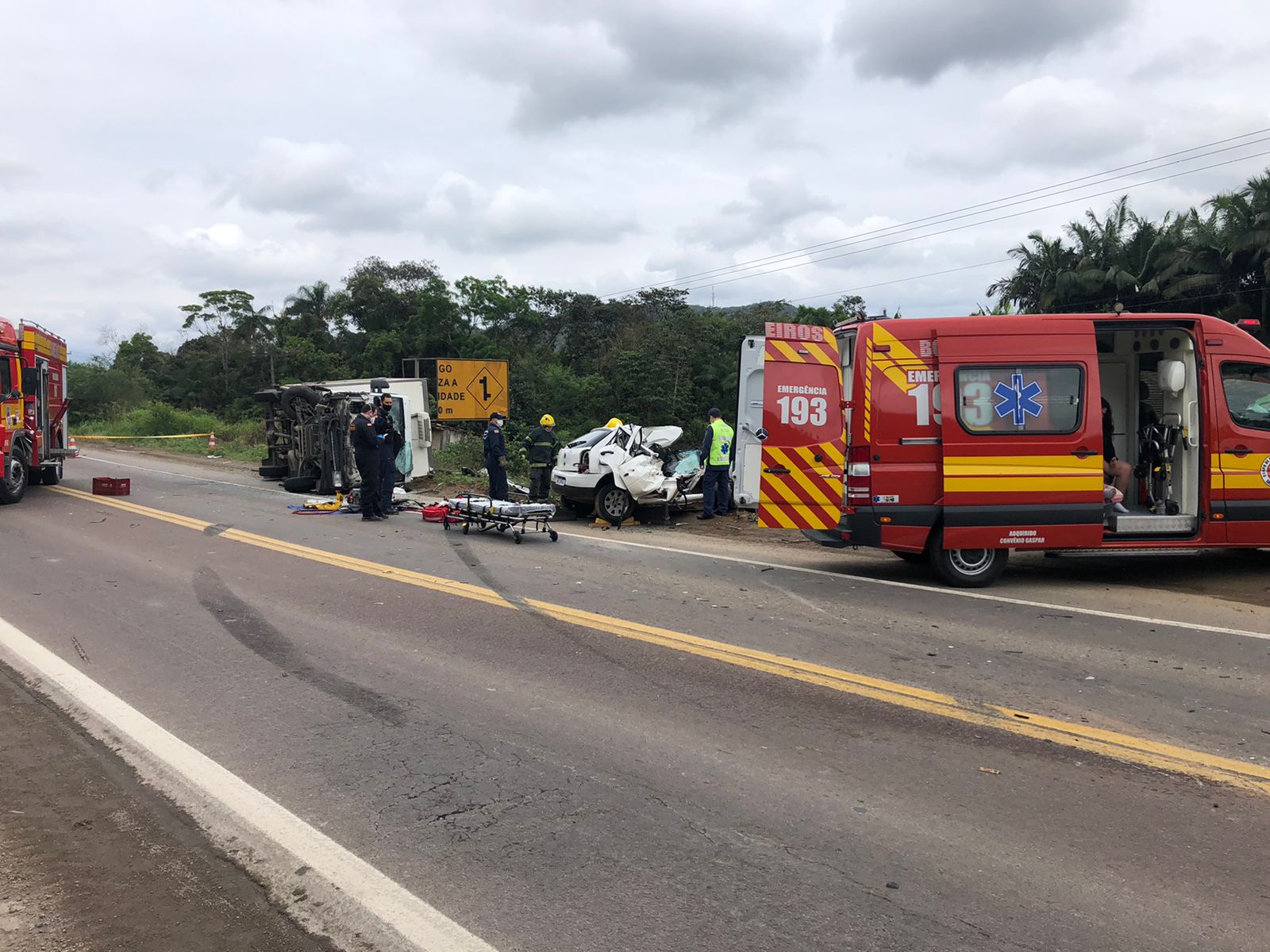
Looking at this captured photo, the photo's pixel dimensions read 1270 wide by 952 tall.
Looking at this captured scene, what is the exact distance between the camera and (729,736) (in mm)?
5129

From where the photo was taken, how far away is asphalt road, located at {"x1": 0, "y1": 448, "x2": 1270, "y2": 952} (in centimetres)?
348

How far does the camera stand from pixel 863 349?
30.6ft

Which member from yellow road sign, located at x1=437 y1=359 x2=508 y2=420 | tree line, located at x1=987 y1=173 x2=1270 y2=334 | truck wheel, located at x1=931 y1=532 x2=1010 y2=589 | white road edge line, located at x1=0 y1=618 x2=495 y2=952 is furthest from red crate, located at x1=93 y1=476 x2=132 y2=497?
tree line, located at x1=987 y1=173 x2=1270 y2=334

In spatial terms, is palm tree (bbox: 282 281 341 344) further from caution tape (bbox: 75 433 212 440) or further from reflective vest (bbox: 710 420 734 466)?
reflective vest (bbox: 710 420 734 466)

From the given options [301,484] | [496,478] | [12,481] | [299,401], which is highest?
[299,401]

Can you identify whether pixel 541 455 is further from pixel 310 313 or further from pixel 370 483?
pixel 310 313

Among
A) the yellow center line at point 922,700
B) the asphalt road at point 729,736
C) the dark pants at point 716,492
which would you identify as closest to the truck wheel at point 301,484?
the dark pants at point 716,492

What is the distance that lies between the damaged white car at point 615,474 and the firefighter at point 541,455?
2.54ft

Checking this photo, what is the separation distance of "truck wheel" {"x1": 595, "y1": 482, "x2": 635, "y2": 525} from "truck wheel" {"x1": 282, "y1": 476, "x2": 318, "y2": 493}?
7100mm

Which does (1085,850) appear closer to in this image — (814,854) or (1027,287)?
(814,854)

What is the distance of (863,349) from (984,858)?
20.4 ft

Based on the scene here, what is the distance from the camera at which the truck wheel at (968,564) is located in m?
9.38

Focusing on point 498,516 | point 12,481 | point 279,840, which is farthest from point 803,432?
point 12,481

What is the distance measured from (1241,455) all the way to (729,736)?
723 cm
